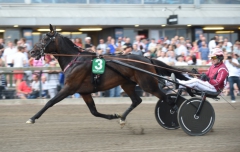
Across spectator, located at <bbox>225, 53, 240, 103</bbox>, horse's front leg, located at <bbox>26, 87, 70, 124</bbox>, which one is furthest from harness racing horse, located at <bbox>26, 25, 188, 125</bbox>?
spectator, located at <bbox>225, 53, 240, 103</bbox>

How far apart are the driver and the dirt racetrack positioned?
32.1 inches

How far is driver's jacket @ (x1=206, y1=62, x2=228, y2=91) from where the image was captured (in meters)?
8.68

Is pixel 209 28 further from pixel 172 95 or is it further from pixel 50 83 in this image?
pixel 172 95

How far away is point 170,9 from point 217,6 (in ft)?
7.60

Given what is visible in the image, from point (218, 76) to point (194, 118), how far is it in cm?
82

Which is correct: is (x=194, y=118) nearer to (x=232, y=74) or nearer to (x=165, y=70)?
(x=165, y=70)

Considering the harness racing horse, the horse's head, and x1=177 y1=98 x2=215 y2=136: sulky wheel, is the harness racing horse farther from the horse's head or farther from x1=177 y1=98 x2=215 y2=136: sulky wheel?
x1=177 y1=98 x2=215 y2=136: sulky wheel

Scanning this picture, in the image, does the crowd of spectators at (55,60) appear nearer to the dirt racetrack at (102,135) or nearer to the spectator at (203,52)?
the spectator at (203,52)

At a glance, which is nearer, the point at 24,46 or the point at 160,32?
the point at 24,46

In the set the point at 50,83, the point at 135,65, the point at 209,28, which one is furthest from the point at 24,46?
the point at 209,28

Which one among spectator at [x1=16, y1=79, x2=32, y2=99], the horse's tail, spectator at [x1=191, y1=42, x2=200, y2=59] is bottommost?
spectator at [x1=16, y1=79, x2=32, y2=99]

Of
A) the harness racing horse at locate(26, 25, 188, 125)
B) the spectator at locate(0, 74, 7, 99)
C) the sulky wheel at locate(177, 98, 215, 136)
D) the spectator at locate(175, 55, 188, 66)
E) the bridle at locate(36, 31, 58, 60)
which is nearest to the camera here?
the sulky wheel at locate(177, 98, 215, 136)

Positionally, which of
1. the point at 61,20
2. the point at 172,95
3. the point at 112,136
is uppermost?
the point at 61,20

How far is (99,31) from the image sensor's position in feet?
68.4
